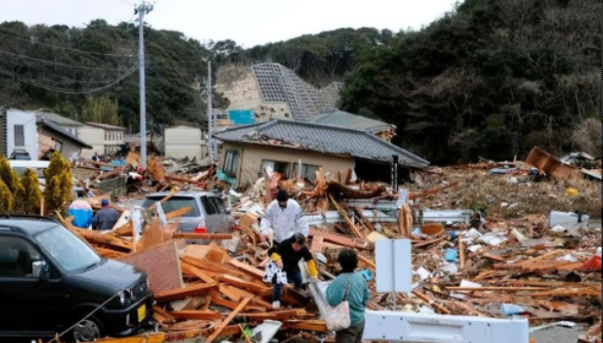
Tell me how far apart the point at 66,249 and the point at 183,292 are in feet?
5.50

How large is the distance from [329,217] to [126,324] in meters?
10.6

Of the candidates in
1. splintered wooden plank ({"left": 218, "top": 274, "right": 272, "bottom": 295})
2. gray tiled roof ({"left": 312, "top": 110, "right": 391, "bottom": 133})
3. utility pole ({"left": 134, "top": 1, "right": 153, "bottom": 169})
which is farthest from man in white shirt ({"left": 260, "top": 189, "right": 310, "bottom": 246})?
gray tiled roof ({"left": 312, "top": 110, "right": 391, "bottom": 133})

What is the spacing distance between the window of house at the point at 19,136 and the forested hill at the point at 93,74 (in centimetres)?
2925

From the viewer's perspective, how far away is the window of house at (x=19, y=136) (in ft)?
126

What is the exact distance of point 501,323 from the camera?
5680 mm

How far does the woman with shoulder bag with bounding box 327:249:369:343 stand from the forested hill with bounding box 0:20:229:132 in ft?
210

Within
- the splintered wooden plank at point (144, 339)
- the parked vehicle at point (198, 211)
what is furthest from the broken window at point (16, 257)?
the parked vehicle at point (198, 211)

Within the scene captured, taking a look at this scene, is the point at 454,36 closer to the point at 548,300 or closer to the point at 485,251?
the point at 485,251

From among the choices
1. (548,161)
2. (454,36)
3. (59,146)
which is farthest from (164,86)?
(548,161)

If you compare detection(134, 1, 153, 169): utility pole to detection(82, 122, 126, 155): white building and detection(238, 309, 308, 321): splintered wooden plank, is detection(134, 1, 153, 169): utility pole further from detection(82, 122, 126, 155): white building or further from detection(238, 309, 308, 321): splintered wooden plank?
detection(82, 122, 126, 155): white building

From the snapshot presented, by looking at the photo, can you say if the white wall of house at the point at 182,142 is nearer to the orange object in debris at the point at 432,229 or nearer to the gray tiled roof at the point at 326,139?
the gray tiled roof at the point at 326,139

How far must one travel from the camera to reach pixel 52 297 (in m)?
7.20

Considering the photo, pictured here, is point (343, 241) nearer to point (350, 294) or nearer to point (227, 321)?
point (227, 321)

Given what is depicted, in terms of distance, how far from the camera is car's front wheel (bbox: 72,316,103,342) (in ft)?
23.5
